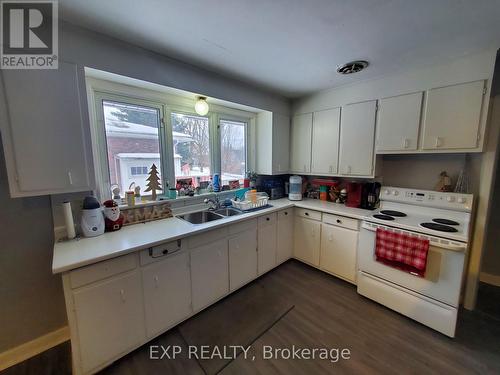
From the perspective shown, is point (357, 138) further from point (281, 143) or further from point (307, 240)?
point (307, 240)

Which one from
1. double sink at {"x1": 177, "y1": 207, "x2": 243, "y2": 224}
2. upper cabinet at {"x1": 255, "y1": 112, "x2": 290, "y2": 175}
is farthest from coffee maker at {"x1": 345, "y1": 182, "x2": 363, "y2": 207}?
double sink at {"x1": 177, "y1": 207, "x2": 243, "y2": 224}

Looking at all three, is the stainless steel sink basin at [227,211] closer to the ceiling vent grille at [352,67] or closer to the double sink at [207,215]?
the double sink at [207,215]

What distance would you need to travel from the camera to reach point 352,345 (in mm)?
1632

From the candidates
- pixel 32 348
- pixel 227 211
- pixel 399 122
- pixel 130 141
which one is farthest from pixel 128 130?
pixel 399 122

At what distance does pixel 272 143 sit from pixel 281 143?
8.7 inches

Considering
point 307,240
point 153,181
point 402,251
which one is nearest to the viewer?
point 402,251

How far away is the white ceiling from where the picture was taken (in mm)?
1216

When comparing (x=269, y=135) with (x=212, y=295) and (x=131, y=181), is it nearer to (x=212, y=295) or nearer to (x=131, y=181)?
(x=131, y=181)

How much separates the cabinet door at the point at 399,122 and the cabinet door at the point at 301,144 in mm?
918

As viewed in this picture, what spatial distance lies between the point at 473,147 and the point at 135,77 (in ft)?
9.97

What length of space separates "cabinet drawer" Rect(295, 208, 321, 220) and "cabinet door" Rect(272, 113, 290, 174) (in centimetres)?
70

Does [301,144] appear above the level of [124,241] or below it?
above

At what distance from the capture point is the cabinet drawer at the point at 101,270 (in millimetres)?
1238

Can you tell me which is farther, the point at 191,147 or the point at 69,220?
the point at 191,147
